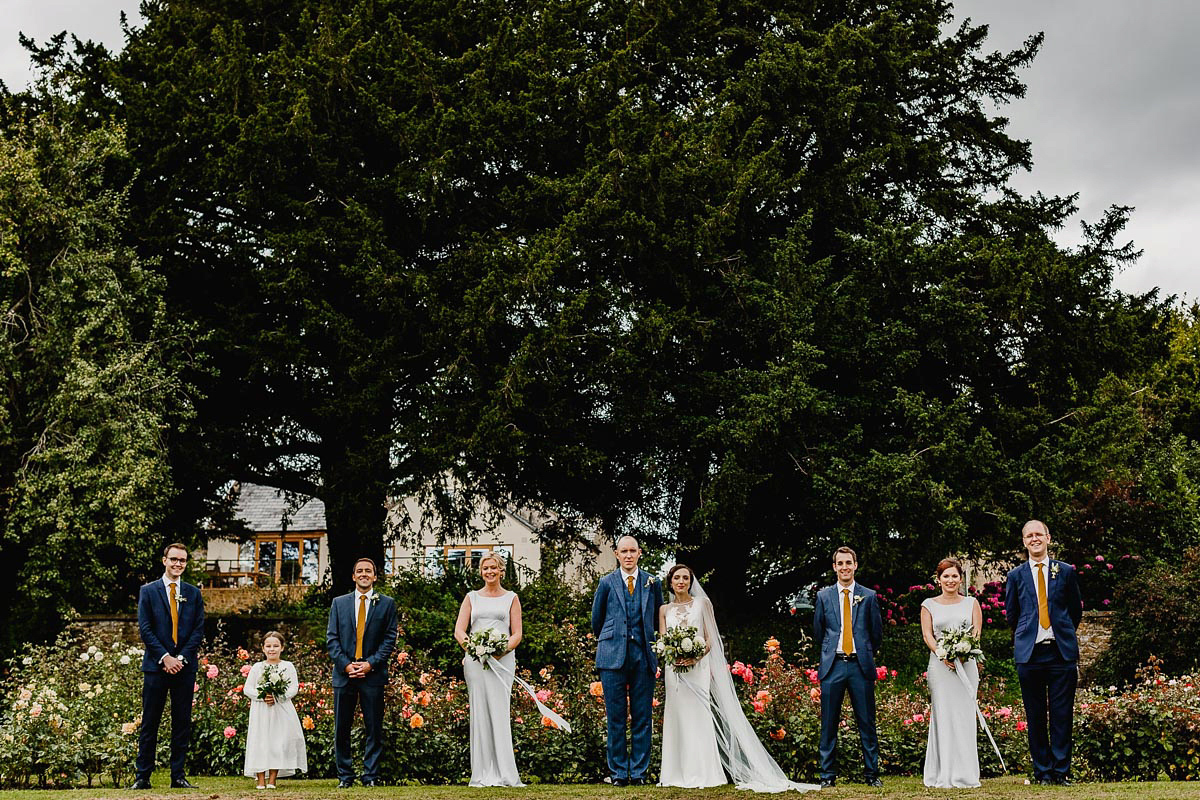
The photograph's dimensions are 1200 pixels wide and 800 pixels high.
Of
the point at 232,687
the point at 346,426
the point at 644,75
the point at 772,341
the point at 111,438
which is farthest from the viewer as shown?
the point at 644,75

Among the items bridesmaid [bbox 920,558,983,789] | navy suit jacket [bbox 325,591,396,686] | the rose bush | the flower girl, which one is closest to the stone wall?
the rose bush

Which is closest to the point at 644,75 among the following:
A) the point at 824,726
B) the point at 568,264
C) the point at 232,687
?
the point at 568,264

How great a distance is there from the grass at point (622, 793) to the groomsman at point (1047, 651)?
0.29 metres

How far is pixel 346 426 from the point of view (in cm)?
2125

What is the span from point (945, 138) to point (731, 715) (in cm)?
1725

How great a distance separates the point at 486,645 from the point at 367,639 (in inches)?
41.1

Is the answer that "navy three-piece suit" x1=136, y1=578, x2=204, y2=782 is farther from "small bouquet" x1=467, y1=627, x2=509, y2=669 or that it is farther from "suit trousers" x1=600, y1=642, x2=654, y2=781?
"suit trousers" x1=600, y1=642, x2=654, y2=781

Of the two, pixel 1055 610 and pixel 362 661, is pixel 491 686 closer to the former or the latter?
pixel 362 661

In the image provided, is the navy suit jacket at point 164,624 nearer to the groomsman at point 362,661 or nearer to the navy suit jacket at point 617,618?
the groomsman at point 362,661

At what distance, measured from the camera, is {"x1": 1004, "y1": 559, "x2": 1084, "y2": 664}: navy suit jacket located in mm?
9383

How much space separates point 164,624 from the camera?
33.3 ft

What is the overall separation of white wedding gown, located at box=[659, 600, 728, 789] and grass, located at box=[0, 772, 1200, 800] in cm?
34

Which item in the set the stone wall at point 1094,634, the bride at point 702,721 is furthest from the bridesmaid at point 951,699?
the stone wall at point 1094,634

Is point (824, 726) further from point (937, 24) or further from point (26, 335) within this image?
point (937, 24)
